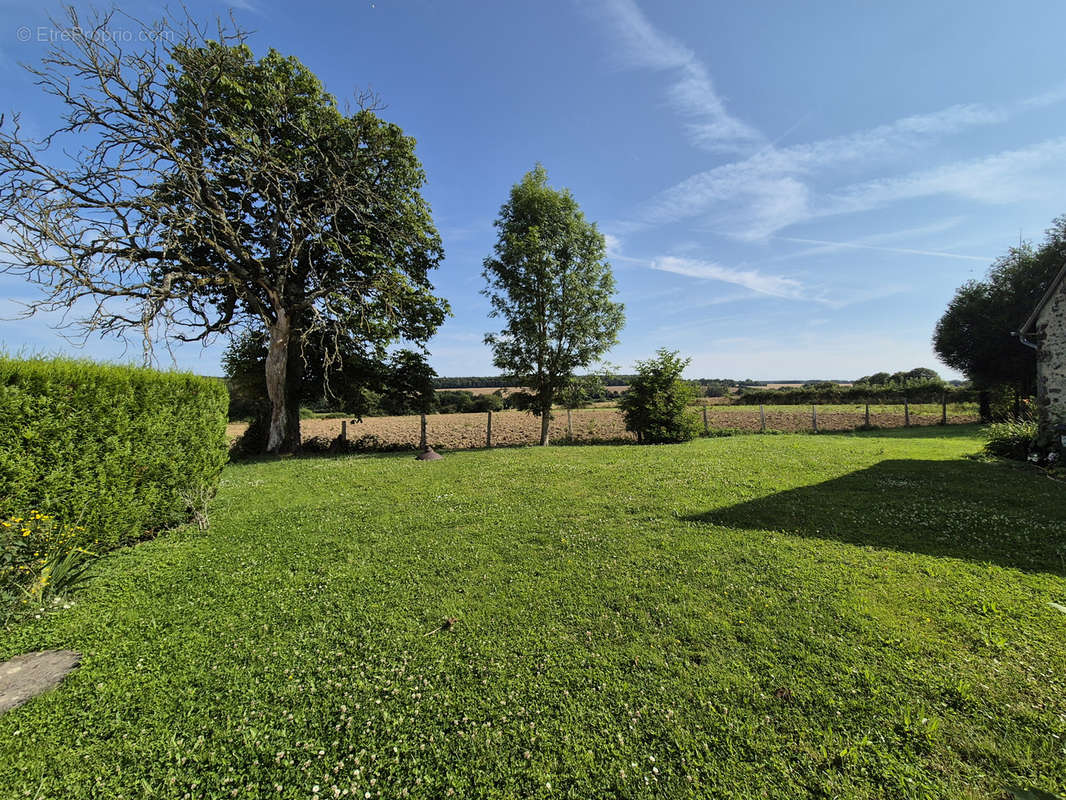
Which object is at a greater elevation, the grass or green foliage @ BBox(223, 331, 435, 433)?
green foliage @ BBox(223, 331, 435, 433)

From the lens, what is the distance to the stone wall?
10.5 meters

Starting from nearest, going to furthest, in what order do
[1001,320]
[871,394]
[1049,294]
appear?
[1049,294] < [1001,320] < [871,394]

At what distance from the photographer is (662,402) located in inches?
659

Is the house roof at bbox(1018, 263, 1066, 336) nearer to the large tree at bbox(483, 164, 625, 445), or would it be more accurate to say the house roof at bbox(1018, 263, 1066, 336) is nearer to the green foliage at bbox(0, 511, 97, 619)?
the large tree at bbox(483, 164, 625, 445)

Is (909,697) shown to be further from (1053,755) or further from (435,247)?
(435,247)

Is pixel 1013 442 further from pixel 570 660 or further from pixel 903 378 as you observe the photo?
pixel 903 378

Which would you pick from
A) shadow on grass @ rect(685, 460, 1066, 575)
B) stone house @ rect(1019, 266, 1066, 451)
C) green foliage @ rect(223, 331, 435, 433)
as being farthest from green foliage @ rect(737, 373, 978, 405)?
green foliage @ rect(223, 331, 435, 433)

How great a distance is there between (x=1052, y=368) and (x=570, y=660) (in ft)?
54.4

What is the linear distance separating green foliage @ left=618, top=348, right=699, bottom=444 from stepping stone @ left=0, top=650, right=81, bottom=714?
16.5m

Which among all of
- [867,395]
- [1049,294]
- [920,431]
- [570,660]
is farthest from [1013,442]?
[867,395]

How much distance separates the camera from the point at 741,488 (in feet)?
25.7

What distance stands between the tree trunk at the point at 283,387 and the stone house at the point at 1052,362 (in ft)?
77.6

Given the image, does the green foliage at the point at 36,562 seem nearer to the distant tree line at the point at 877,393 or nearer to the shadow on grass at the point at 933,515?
the shadow on grass at the point at 933,515

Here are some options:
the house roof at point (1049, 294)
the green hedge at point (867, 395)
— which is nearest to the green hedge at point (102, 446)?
the house roof at point (1049, 294)
